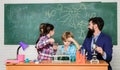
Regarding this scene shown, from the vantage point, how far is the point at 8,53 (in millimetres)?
5324

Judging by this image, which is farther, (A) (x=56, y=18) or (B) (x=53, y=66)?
(A) (x=56, y=18)

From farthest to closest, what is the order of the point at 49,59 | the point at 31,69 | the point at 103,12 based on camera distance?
the point at 103,12 < the point at 49,59 < the point at 31,69

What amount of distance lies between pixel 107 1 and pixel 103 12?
0.24m

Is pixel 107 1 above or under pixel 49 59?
above

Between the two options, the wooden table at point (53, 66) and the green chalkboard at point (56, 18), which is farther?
the green chalkboard at point (56, 18)

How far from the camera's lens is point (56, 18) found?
5.19 m

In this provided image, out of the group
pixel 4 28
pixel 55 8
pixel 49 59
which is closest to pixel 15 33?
pixel 4 28

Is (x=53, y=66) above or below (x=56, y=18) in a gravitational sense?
below

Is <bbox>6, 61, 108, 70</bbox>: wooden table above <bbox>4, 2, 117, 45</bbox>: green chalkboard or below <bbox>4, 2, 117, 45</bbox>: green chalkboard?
below

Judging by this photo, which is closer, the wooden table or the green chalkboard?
the wooden table

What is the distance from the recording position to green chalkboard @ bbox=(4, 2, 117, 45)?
510 cm

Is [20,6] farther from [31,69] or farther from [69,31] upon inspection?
[31,69]

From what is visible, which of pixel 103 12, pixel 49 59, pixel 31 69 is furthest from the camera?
pixel 103 12

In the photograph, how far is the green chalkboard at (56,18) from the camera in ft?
16.7
